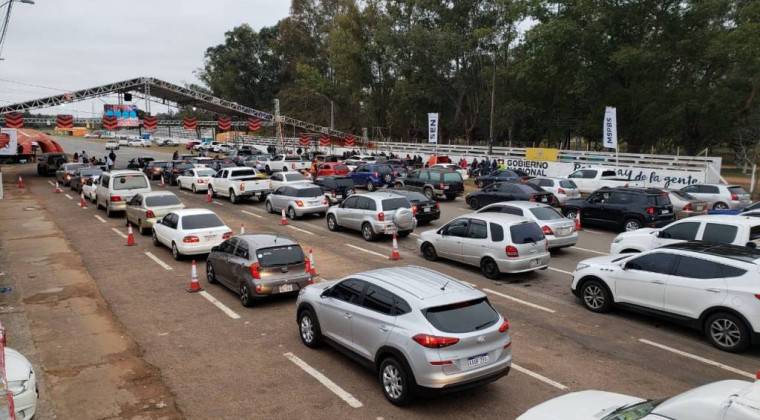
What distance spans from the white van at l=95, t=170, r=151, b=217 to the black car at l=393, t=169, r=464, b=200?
12.6m

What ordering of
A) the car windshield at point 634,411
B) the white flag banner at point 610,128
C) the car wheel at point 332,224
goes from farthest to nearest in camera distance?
1. the white flag banner at point 610,128
2. the car wheel at point 332,224
3. the car windshield at point 634,411

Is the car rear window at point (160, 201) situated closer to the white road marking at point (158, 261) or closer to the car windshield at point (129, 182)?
the white road marking at point (158, 261)

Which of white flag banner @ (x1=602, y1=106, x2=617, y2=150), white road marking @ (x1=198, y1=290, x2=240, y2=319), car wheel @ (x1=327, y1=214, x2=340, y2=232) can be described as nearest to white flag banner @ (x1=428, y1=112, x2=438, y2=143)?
white flag banner @ (x1=602, y1=106, x2=617, y2=150)

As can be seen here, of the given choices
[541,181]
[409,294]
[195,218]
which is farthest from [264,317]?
[541,181]

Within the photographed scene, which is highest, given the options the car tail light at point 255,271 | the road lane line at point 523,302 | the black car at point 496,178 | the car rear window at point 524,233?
the black car at point 496,178

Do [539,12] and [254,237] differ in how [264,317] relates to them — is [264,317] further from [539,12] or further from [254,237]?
[539,12]

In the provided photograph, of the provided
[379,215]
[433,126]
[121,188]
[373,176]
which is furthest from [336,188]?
[433,126]

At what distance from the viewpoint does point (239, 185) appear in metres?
27.6

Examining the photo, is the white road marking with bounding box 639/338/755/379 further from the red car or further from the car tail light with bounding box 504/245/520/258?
the red car

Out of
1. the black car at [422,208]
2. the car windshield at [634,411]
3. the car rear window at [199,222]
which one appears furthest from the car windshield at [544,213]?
the car windshield at [634,411]

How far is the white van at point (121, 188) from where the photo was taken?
2352cm

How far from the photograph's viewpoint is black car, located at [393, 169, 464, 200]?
28.0 meters

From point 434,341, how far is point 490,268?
279 inches

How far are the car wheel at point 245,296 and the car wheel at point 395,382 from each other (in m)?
4.87
